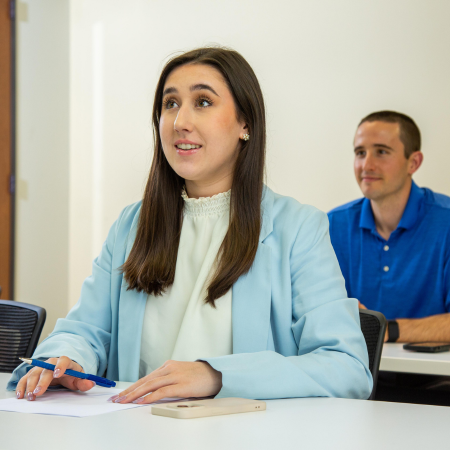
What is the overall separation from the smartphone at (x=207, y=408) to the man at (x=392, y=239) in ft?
6.66

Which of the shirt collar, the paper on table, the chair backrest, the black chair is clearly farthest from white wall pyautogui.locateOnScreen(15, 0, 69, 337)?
the paper on table

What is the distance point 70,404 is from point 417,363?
1154 millimetres

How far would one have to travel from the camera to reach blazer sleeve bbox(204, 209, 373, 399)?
1.10 meters

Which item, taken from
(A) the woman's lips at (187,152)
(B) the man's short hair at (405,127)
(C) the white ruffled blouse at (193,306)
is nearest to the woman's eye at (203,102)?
(A) the woman's lips at (187,152)

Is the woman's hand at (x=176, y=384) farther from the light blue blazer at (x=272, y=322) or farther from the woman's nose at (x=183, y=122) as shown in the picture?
the woman's nose at (x=183, y=122)

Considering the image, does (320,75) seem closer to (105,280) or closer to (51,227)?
(51,227)

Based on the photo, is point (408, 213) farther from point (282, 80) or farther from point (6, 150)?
point (6, 150)

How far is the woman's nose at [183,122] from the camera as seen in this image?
1.48 m

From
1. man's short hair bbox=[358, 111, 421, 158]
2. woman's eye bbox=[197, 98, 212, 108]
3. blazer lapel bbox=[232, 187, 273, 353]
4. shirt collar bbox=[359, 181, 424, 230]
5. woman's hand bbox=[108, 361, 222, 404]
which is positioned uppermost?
man's short hair bbox=[358, 111, 421, 158]

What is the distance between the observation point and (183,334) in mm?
1401

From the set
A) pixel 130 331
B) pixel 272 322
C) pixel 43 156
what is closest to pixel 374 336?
pixel 272 322

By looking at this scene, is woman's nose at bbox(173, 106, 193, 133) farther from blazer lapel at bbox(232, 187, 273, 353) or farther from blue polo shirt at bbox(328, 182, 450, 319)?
blue polo shirt at bbox(328, 182, 450, 319)

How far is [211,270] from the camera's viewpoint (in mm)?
1472

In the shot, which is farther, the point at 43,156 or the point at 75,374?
the point at 43,156
